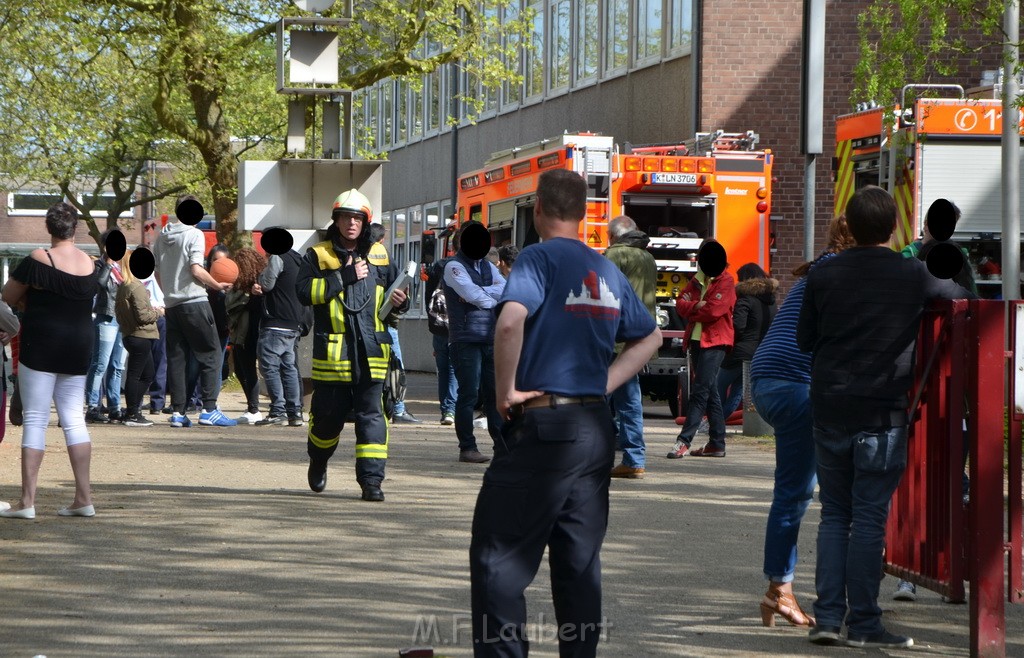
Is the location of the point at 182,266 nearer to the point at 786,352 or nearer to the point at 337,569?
the point at 337,569

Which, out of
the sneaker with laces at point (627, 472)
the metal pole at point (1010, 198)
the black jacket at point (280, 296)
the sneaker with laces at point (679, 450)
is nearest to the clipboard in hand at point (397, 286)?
the sneaker with laces at point (627, 472)

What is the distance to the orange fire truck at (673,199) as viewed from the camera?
62.0ft

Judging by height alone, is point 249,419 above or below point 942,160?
below

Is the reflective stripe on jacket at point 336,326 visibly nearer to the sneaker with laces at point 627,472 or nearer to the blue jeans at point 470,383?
the sneaker with laces at point 627,472

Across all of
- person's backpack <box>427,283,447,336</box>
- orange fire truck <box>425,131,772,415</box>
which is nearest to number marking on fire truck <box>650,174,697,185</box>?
orange fire truck <box>425,131,772,415</box>

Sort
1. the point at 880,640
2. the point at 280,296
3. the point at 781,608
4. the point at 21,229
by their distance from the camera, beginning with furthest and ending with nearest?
the point at 21,229 < the point at 280,296 < the point at 781,608 < the point at 880,640

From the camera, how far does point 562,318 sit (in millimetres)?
5309

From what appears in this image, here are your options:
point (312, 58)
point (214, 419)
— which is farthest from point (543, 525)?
point (214, 419)

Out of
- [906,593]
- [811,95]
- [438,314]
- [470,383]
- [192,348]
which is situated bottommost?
[906,593]

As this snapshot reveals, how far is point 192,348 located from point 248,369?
82 centimetres

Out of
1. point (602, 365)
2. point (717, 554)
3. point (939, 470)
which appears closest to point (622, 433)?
point (717, 554)

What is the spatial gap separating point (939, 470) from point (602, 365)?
1971mm

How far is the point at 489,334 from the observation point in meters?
13.2

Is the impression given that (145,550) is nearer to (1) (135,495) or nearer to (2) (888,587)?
(1) (135,495)
